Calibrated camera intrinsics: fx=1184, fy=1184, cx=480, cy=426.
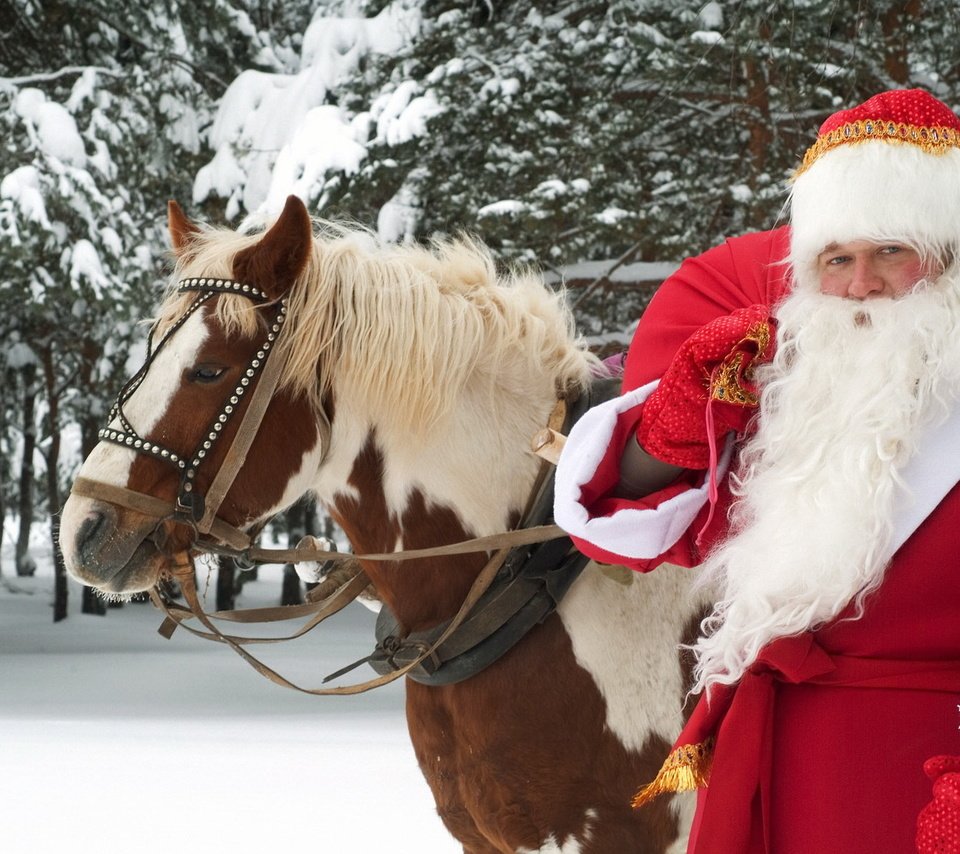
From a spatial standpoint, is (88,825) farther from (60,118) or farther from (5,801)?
(60,118)

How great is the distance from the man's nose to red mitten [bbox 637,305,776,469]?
0.48 feet

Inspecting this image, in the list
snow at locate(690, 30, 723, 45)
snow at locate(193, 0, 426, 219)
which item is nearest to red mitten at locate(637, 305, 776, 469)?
snow at locate(690, 30, 723, 45)

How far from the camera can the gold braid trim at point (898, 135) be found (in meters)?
1.74

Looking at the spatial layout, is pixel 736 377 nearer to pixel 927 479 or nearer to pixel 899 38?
pixel 927 479

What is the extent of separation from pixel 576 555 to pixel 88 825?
4.38 m

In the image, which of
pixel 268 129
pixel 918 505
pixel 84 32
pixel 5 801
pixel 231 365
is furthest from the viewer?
pixel 84 32

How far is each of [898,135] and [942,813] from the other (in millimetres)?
954

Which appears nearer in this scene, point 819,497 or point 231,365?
point 819,497

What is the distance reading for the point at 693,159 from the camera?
329 inches

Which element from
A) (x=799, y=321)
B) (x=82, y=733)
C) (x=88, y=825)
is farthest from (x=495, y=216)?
(x=799, y=321)

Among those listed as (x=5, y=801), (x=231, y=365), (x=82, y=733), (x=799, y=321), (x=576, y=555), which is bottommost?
(x=82, y=733)

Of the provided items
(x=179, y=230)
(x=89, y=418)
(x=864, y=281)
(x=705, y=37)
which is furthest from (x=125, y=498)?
(x=89, y=418)

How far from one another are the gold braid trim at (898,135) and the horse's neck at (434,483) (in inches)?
40.7

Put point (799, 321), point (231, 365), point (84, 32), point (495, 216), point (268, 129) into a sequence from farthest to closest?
1. point (84, 32)
2. point (268, 129)
3. point (495, 216)
4. point (231, 365)
5. point (799, 321)
